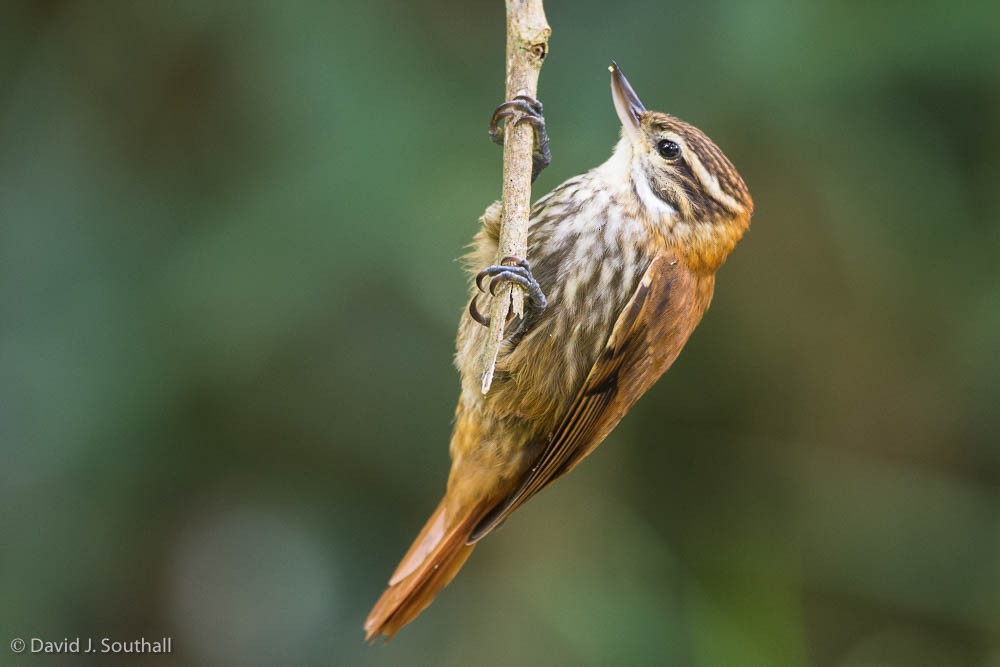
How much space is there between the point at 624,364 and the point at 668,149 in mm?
589

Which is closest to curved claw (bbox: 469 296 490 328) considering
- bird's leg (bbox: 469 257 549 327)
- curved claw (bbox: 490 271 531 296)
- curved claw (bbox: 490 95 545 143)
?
bird's leg (bbox: 469 257 549 327)

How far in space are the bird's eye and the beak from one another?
6 cm

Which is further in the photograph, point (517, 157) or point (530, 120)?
point (530, 120)

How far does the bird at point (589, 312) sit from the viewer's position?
9.04 ft

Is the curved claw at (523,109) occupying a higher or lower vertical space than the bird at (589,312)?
higher

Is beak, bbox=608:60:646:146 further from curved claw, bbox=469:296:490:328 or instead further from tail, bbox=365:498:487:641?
tail, bbox=365:498:487:641

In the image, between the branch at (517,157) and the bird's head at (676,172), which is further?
the bird's head at (676,172)

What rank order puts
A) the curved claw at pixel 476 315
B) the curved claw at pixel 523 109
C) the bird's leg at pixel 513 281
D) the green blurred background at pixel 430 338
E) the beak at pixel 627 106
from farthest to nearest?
the green blurred background at pixel 430 338 < the beak at pixel 627 106 < the curved claw at pixel 476 315 < the bird's leg at pixel 513 281 < the curved claw at pixel 523 109

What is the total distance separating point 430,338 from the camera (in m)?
3.58

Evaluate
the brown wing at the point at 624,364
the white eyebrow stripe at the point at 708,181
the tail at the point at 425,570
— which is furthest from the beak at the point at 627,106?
the tail at the point at 425,570

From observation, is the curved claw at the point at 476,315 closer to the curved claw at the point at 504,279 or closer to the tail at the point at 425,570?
the curved claw at the point at 504,279

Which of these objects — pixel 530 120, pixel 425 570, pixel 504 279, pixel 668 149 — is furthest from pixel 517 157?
pixel 425 570

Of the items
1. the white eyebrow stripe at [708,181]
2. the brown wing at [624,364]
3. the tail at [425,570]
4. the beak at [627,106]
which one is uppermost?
the beak at [627,106]

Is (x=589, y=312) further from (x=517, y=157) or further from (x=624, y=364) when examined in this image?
(x=517, y=157)
